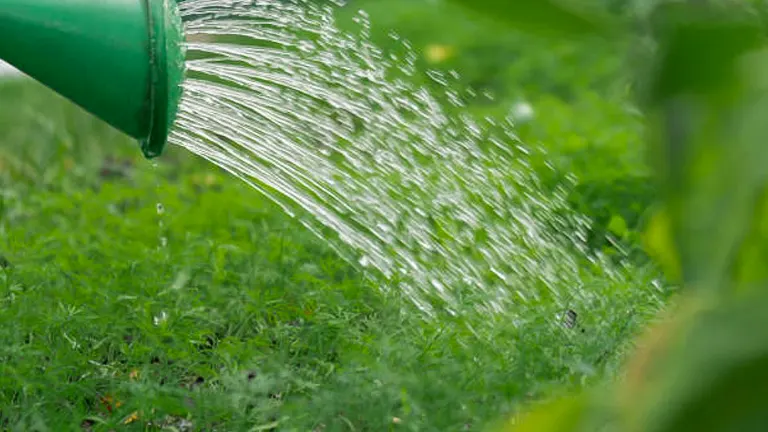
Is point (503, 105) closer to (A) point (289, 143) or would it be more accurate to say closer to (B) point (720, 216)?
(A) point (289, 143)

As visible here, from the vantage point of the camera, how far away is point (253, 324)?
118 inches

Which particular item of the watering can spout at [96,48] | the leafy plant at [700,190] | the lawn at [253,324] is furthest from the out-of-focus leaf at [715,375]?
the watering can spout at [96,48]

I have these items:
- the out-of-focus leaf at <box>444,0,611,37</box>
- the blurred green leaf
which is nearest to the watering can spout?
the blurred green leaf

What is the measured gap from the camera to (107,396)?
2.66m

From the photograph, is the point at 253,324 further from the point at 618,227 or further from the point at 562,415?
the point at 562,415

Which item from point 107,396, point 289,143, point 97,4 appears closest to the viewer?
point 97,4

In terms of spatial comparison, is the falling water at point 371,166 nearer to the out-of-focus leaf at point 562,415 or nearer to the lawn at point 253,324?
the lawn at point 253,324

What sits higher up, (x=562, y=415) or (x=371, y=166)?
(x=562, y=415)

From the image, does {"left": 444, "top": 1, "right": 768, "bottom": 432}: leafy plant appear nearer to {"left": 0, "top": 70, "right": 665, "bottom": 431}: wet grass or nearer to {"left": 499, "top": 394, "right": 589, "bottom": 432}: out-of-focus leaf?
{"left": 499, "top": 394, "right": 589, "bottom": 432}: out-of-focus leaf

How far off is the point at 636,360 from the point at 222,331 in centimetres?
220

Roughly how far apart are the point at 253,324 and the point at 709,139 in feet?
7.40

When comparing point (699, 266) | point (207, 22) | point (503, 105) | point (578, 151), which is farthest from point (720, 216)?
point (503, 105)

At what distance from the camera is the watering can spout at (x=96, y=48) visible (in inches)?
96.9

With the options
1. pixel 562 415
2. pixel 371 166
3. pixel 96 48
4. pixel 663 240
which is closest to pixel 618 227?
pixel 371 166
